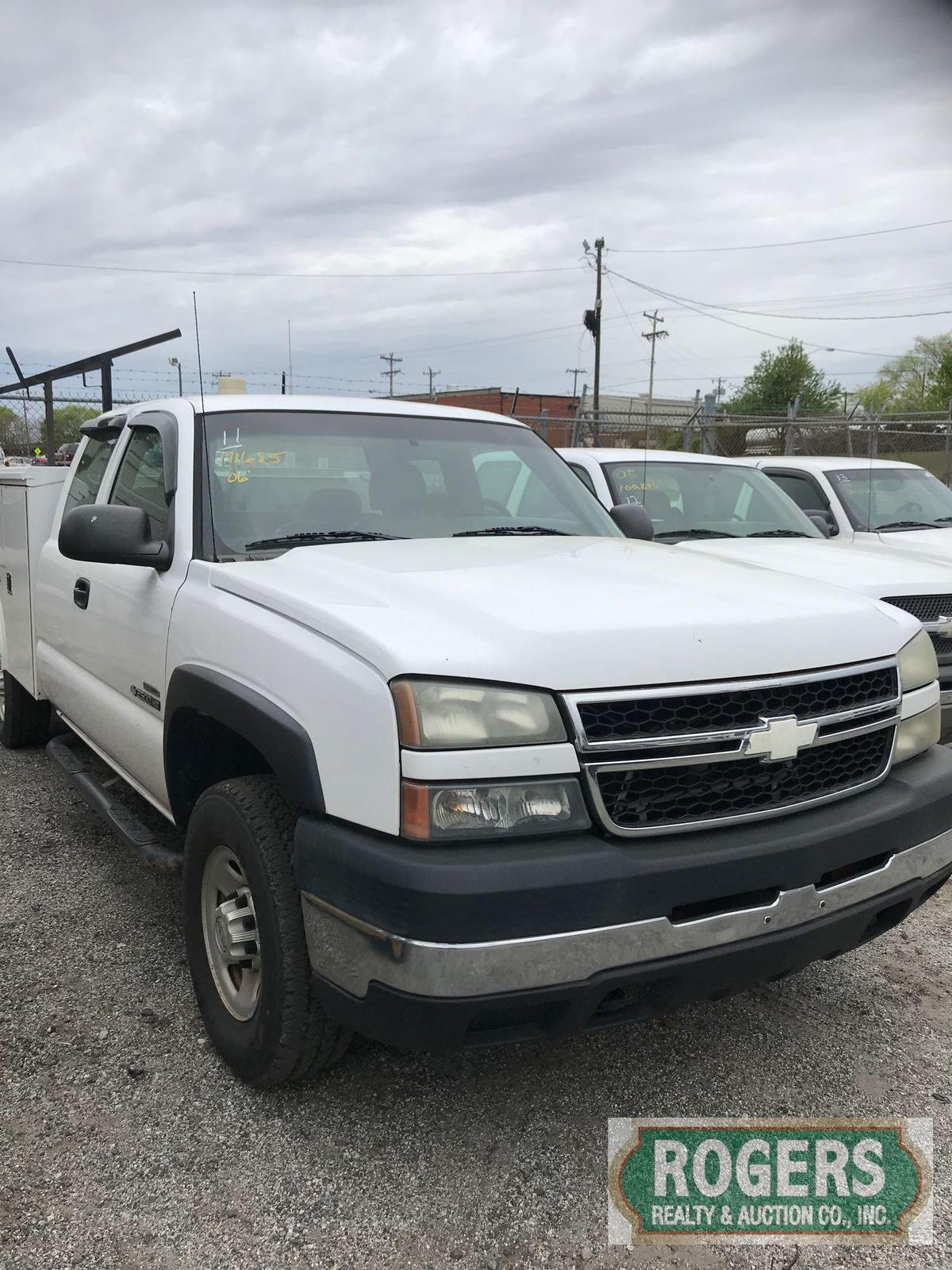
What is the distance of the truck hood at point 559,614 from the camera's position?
7.34ft

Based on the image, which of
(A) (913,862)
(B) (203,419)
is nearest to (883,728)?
(A) (913,862)

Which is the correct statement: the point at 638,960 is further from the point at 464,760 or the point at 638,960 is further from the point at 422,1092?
the point at 422,1092

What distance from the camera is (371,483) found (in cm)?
360

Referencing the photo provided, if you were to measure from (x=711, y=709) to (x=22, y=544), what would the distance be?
404 cm

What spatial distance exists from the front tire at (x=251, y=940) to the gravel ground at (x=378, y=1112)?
0.60ft

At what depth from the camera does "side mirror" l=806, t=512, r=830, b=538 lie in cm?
758

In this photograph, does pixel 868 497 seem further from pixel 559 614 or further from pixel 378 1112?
pixel 378 1112

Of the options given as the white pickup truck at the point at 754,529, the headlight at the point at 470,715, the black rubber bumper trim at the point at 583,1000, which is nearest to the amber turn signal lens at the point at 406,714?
the headlight at the point at 470,715

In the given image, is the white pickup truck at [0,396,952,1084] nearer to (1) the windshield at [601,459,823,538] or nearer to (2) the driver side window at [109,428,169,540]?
(2) the driver side window at [109,428,169,540]

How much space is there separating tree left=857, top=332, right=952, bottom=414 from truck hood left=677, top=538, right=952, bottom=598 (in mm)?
60272

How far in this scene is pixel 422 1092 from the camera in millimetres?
2834

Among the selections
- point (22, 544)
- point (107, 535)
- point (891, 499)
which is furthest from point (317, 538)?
point (891, 499)

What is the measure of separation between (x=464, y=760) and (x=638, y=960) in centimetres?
57

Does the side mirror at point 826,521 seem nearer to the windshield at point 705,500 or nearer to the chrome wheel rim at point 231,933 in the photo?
the windshield at point 705,500
